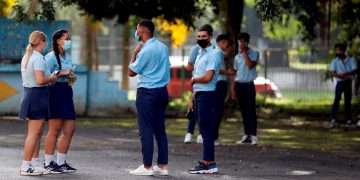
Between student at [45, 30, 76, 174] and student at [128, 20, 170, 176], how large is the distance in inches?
32.7

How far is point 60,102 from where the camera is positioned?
10.2 m

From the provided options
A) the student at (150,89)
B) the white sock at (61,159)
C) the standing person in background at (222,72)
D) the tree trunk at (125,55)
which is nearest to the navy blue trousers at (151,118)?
the student at (150,89)

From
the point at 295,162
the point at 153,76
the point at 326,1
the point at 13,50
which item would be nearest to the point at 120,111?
the point at 13,50

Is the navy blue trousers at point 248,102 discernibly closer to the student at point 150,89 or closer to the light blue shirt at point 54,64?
the student at point 150,89

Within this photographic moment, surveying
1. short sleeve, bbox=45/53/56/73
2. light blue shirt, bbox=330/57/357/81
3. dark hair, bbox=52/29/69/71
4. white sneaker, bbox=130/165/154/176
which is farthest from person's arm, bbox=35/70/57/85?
light blue shirt, bbox=330/57/357/81

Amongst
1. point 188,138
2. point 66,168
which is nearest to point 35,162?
point 66,168

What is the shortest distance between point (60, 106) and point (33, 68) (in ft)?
2.05

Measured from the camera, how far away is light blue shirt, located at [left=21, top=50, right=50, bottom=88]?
388 inches

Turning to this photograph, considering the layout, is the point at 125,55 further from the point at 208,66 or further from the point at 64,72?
the point at 64,72

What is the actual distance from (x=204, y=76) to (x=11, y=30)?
9285 mm

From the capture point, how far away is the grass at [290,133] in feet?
47.0

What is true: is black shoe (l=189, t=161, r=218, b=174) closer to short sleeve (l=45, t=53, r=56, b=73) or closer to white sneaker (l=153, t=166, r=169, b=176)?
white sneaker (l=153, t=166, r=169, b=176)

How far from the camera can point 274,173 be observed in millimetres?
10633

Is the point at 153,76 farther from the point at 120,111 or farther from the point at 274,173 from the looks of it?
the point at 120,111
